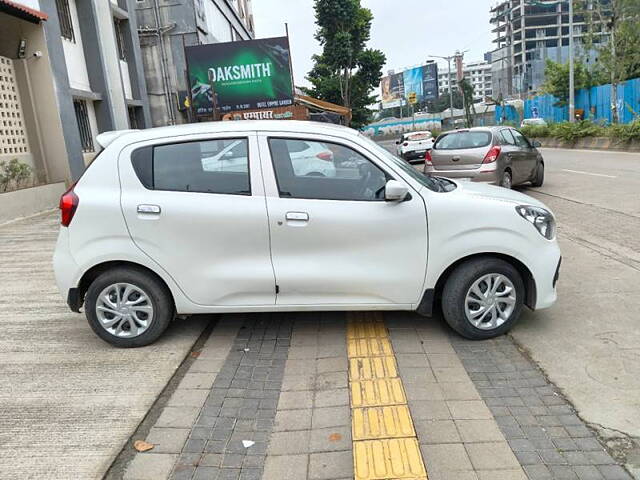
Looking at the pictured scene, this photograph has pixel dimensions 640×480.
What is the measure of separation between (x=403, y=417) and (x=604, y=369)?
1.52m

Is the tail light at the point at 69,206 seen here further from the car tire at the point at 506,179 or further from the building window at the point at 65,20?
the building window at the point at 65,20

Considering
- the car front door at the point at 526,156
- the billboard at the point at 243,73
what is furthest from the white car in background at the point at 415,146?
the car front door at the point at 526,156

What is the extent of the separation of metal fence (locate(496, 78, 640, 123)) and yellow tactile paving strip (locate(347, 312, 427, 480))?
866 inches

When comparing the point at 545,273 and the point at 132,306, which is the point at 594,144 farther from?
the point at 132,306

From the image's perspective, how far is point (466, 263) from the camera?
4078 mm

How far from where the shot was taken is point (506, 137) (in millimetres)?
11164

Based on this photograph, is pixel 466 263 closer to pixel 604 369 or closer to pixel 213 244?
pixel 604 369

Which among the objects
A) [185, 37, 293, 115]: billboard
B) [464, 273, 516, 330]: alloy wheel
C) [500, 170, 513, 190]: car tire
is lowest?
[464, 273, 516, 330]: alloy wheel

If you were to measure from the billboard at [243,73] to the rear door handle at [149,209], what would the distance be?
14090mm

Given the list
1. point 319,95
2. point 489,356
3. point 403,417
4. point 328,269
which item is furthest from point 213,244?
point 319,95

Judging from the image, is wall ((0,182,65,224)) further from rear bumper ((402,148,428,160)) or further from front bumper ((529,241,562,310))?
rear bumper ((402,148,428,160))

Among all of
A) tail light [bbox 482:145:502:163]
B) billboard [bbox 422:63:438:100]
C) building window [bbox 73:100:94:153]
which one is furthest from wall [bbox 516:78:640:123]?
billboard [bbox 422:63:438:100]

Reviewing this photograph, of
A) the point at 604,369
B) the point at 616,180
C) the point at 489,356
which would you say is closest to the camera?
the point at 604,369

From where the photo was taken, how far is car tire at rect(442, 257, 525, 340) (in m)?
4.04
